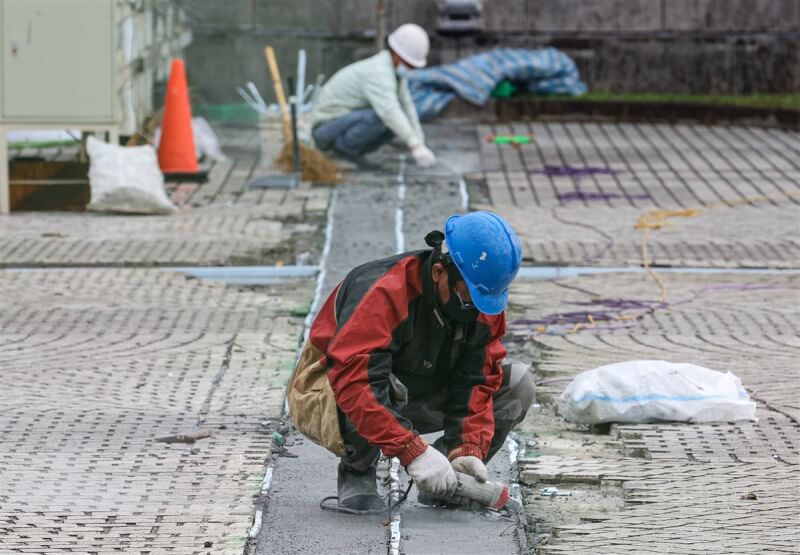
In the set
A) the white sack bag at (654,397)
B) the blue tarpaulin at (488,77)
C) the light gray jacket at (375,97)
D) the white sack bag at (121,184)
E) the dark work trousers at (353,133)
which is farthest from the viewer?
the blue tarpaulin at (488,77)

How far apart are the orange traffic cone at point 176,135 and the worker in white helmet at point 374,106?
A: 110 centimetres

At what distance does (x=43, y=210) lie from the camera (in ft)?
33.8

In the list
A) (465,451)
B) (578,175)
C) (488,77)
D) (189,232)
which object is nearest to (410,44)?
(578,175)

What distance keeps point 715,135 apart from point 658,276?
599 cm

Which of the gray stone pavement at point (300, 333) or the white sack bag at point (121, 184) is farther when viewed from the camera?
the white sack bag at point (121, 184)

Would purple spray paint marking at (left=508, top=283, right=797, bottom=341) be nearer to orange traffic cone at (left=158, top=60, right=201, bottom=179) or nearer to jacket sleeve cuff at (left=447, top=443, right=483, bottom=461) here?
jacket sleeve cuff at (left=447, top=443, right=483, bottom=461)

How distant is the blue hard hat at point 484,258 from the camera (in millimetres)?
4324

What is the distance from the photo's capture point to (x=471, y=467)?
4.60 meters

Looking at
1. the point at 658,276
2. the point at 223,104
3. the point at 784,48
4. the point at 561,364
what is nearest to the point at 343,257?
the point at 658,276

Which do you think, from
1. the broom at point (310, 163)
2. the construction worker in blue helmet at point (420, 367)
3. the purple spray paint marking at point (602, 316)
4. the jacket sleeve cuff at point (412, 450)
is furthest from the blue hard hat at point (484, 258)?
the broom at point (310, 163)

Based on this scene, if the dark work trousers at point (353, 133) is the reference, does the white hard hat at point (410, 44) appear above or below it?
above

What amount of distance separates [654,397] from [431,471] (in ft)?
5.06

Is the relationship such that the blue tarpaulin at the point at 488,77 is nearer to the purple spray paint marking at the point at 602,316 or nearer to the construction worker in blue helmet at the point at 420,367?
the purple spray paint marking at the point at 602,316

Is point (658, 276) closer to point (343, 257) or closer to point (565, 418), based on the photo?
point (343, 257)
